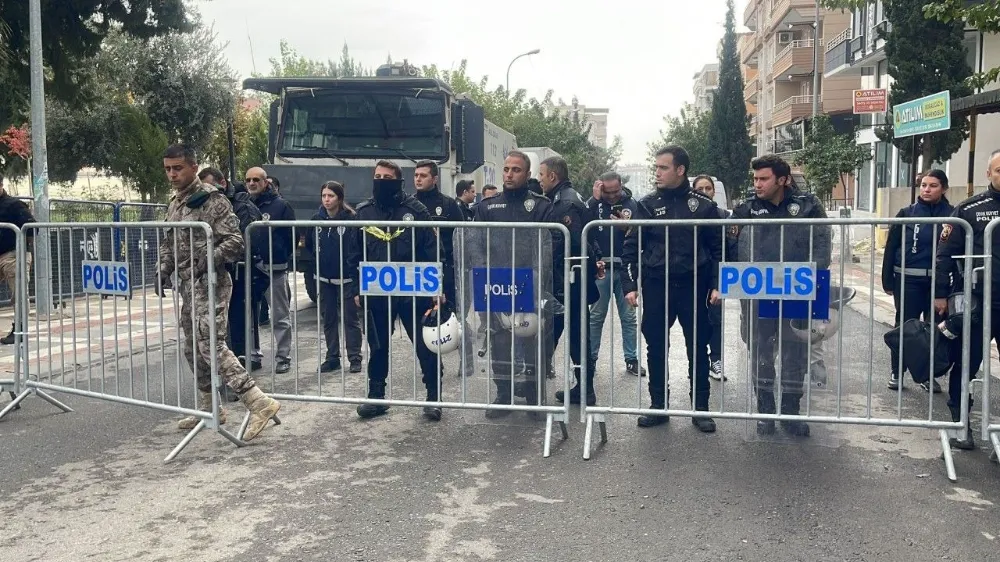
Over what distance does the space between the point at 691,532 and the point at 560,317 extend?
2.66 m

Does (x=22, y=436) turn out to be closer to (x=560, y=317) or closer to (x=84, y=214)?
(x=560, y=317)

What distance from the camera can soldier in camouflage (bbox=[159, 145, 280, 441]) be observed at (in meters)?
5.99

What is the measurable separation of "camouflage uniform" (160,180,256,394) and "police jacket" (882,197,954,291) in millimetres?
4850

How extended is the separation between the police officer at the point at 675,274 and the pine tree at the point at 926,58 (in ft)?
73.5

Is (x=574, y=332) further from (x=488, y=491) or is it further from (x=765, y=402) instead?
(x=488, y=491)

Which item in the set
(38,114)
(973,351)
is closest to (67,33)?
(38,114)

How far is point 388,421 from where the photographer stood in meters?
6.56

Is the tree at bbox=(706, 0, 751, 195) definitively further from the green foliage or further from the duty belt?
the duty belt

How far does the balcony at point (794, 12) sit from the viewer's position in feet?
191

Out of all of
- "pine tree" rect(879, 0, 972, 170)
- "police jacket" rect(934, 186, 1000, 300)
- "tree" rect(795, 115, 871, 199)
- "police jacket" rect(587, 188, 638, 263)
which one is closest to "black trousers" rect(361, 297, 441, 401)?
"police jacket" rect(587, 188, 638, 263)

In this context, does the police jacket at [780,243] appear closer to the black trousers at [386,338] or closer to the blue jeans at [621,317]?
the black trousers at [386,338]

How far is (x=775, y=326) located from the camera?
564 cm

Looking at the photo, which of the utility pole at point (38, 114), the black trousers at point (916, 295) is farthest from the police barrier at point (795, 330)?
the utility pole at point (38, 114)

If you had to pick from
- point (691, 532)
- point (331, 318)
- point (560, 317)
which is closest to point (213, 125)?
point (331, 318)
